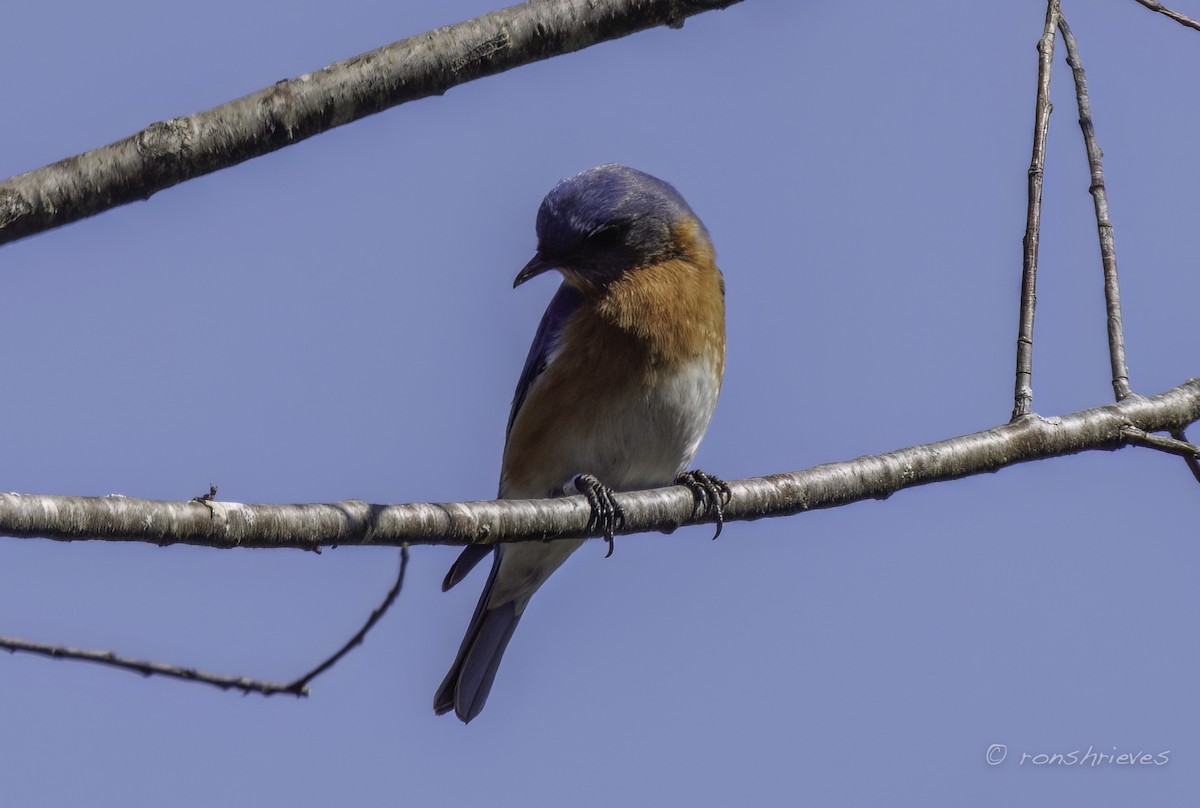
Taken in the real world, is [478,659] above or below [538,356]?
below

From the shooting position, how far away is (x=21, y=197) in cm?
300

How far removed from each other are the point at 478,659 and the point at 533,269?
8.04 ft

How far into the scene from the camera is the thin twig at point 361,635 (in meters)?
4.85

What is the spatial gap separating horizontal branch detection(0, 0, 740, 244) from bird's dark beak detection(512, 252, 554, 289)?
338cm

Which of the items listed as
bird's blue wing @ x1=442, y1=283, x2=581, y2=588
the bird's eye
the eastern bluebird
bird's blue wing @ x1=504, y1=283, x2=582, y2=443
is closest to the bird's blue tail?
the eastern bluebird

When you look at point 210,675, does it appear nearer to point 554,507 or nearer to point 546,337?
point 554,507

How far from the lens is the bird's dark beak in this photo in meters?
7.13

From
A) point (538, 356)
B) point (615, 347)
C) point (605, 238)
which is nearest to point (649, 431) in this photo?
point (615, 347)

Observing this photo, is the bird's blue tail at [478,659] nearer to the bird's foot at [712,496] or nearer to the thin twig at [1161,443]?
the bird's foot at [712,496]

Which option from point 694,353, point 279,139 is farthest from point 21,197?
point 694,353

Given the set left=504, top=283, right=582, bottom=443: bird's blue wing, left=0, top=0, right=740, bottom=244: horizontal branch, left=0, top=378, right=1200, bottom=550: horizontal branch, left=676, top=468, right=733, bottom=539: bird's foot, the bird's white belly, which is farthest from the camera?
left=504, top=283, right=582, bottom=443: bird's blue wing

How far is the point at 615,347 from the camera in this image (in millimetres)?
6656

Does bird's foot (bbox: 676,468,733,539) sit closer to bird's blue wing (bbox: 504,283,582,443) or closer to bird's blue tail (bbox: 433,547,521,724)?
bird's blue wing (bbox: 504,283,582,443)

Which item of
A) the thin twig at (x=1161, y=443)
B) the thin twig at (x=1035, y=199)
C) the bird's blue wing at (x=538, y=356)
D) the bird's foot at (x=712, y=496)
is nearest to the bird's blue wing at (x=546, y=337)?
the bird's blue wing at (x=538, y=356)
